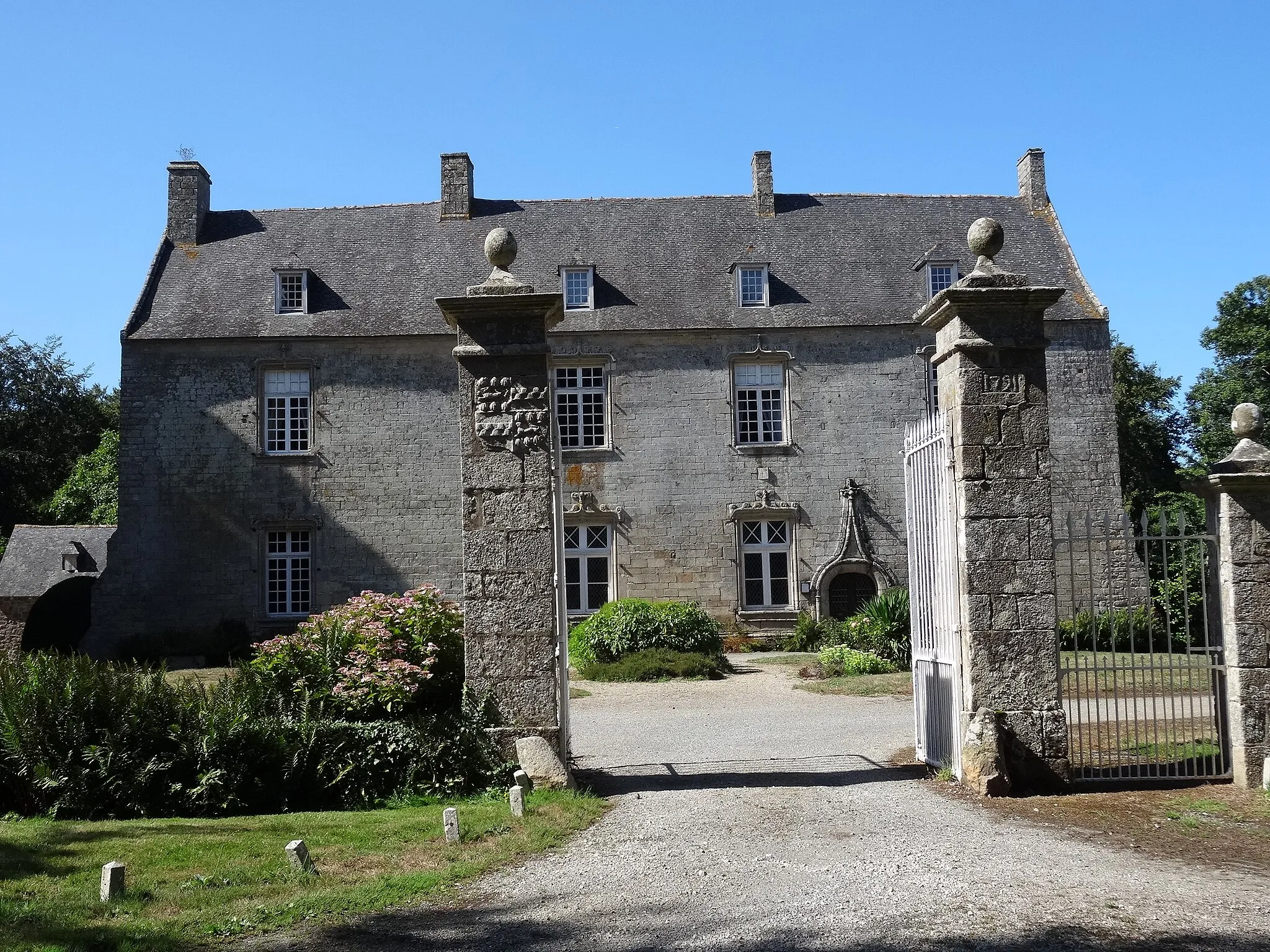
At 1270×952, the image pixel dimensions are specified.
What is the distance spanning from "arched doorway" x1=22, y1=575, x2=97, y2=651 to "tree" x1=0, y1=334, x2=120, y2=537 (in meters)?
9.69

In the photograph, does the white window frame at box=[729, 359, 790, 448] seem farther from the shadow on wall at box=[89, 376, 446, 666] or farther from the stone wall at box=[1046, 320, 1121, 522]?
the shadow on wall at box=[89, 376, 446, 666]

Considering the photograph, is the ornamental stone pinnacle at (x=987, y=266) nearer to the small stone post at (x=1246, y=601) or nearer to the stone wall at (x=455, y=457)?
the small stone post at (x=1246, y=601)

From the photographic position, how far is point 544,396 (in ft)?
23.1

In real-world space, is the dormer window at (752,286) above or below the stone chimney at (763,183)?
below

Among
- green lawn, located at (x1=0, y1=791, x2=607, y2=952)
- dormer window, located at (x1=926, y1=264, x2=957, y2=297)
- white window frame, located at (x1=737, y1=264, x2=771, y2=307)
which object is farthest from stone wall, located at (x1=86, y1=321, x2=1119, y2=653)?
green lawn, located at (x1=0, y1=791, x2=607, y2=952)

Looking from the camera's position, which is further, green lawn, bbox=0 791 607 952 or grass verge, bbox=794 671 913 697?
grass verge, bbox=794 671 913 697

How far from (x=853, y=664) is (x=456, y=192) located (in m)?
13.2

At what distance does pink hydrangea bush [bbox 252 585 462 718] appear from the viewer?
22.7 feet

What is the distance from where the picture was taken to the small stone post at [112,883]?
15.1 ft

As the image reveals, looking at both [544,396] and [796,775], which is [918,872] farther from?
[544,396]

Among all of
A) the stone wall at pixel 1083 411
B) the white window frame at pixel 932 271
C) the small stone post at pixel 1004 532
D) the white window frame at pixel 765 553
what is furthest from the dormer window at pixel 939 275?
the small stone post at pixel 1004 532

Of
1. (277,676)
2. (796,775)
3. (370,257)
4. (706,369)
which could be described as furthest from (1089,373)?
(277,676)

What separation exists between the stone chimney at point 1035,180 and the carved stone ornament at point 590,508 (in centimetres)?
1061

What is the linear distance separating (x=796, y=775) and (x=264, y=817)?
346cm
